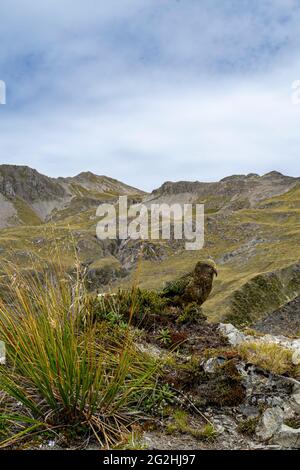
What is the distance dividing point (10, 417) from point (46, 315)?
132cm

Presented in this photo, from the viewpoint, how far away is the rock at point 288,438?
554cm

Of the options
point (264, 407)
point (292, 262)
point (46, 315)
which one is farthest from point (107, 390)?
point (292, 262)

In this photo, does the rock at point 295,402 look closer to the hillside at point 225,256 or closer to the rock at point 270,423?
the rock at point 270,423

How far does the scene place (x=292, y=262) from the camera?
40.8m

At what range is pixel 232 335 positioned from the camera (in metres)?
8.88

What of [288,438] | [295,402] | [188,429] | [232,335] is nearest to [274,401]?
[295,402]

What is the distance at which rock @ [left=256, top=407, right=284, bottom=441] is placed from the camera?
19.2 ft

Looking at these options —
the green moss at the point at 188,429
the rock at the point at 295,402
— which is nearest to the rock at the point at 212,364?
the green moss at the point at 188,429

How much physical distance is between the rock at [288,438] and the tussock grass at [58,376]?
1745mm

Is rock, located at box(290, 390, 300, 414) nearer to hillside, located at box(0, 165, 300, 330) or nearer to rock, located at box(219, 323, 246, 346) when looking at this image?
rock, located at box(219, 323, 246, 346)

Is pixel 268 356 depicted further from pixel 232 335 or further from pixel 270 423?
pixel 232 335

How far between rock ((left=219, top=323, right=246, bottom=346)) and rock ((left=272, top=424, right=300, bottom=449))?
2.86 meters

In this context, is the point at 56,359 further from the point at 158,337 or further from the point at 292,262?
the point at 292,262

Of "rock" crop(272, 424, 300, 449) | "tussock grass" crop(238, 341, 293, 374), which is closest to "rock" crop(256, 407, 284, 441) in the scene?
"rock" crop(272, 424, 300, 449)
